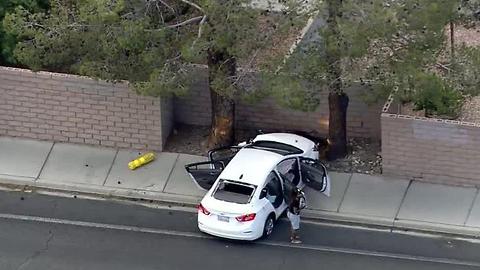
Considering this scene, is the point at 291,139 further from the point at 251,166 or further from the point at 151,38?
the point at 151,38

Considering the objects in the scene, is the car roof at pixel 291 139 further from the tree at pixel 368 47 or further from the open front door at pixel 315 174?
the tree at pixel 368 47

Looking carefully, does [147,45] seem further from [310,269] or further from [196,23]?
[310,269]

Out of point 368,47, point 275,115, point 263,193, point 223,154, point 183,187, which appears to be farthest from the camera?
point 275,115

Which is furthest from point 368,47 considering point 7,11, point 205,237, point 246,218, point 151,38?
point 7,11

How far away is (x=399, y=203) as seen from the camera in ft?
76.6

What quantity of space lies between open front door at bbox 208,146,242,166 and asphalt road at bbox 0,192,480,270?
4.41 feet

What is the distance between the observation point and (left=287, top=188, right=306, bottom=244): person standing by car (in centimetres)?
2182

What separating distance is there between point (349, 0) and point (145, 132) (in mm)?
6828

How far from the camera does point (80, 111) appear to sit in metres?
25.5

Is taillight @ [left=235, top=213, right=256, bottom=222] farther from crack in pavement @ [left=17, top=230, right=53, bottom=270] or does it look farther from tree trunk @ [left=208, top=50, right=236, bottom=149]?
crack in pavement @ [left=17, top=230, right=53, bottom=270]

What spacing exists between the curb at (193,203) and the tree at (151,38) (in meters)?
2.59

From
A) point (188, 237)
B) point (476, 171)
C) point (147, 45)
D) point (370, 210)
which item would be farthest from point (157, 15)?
point (476, 171)

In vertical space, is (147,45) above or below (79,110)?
above

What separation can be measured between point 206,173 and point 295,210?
98.9 inches
